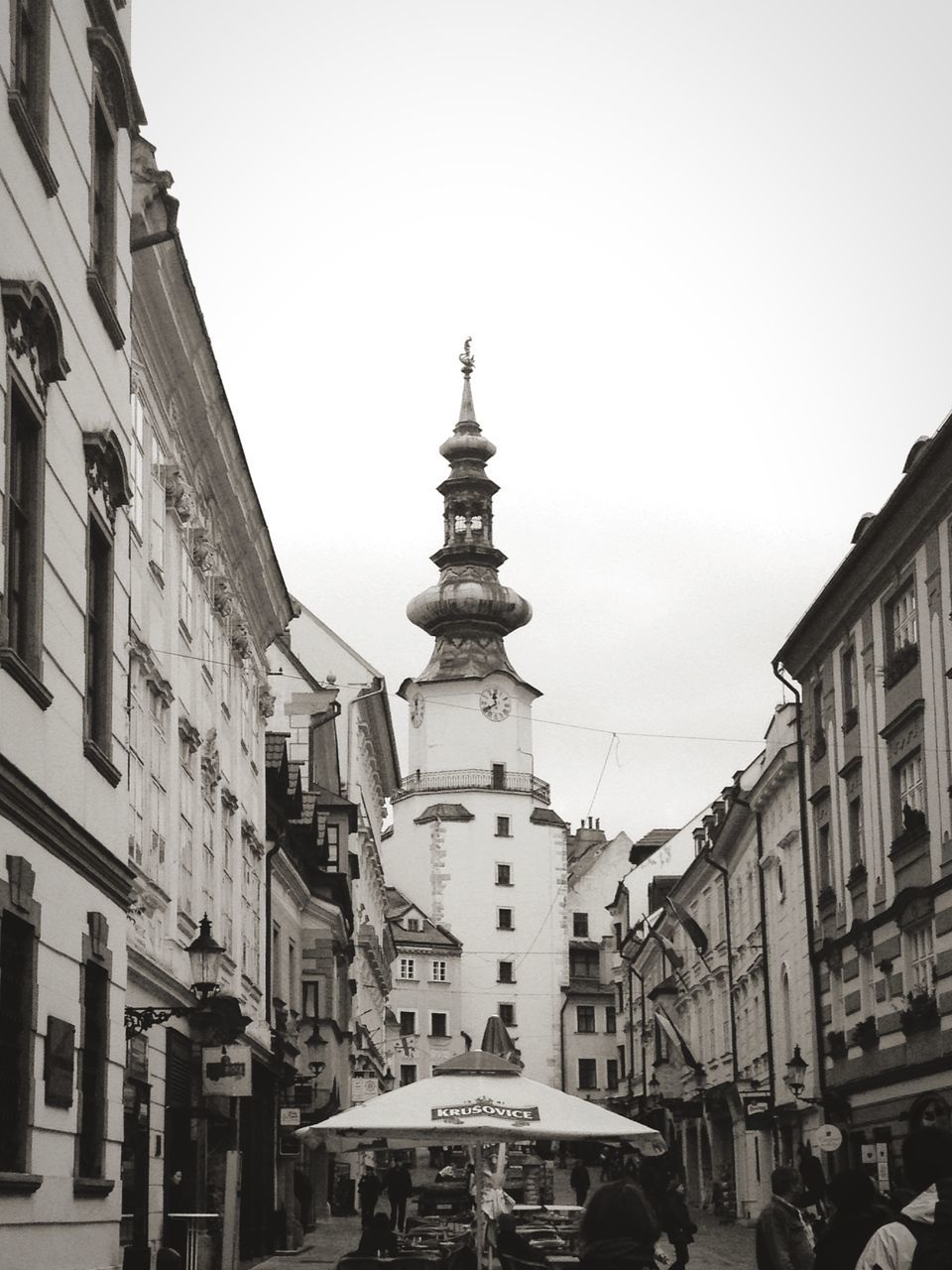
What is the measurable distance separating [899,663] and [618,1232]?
74.7 ft

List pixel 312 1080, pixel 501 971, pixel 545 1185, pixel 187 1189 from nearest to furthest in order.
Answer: pixel 187 1189 → pixel 312 1080 → pixel 545 1185 → pixel 501 971

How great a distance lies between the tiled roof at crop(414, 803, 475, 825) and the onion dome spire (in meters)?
6.91

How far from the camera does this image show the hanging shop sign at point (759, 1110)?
129ft

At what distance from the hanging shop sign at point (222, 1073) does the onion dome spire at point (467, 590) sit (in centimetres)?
7990

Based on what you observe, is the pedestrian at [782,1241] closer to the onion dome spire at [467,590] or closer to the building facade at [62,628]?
the building facade at [62,628]

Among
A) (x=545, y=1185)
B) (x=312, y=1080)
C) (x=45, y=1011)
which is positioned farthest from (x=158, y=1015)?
(x=545, y=1185)

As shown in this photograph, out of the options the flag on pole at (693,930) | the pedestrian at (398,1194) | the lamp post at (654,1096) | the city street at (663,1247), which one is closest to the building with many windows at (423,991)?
the lamp post at (654,1096)

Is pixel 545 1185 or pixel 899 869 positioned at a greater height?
pixel 899 869

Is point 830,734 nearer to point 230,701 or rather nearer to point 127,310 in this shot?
point 230,701

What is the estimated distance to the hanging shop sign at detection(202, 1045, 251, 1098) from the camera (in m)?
24.2

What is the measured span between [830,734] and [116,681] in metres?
23.0

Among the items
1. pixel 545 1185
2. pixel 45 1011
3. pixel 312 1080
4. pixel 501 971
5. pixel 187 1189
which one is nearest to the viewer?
pixel 45 1011

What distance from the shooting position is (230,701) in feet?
95.5

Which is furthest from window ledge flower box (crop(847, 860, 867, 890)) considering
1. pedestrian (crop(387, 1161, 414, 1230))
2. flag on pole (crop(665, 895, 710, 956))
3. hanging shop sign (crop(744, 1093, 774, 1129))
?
flag on pole (crop(665, 895, 710, 956))
